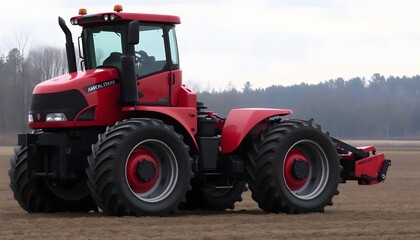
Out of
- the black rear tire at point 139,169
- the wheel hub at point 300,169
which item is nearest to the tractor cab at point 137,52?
the black rear tire at point 139,169

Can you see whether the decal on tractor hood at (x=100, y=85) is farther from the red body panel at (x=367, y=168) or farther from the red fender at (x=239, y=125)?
the red body panel at (x=367, y=168)

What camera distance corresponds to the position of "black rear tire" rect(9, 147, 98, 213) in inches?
579

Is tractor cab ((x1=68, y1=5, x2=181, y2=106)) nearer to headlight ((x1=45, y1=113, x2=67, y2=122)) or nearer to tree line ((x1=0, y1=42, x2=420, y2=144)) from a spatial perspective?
headlight ((x1=45, y1=113, x2=67, y2=122))

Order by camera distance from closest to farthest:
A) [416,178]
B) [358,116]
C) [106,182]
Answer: [106,182], [416,178], [358,116]

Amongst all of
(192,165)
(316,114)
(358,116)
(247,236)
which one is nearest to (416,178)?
(192,165)

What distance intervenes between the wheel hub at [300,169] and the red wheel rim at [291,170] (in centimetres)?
2

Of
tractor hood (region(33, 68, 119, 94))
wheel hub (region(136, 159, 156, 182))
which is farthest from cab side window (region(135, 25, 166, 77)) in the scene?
wheel hub (region(136, 159, 156, 182))

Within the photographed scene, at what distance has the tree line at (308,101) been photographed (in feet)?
268

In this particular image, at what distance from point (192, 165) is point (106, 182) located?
1756 millimetres

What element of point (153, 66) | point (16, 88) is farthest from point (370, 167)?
point (16, 88)

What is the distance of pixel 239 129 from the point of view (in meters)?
14.9

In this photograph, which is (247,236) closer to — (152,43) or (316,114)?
(152,43)

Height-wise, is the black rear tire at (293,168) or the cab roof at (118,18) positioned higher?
the cab roof at (118,18)

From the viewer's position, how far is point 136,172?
13766 millimetres
